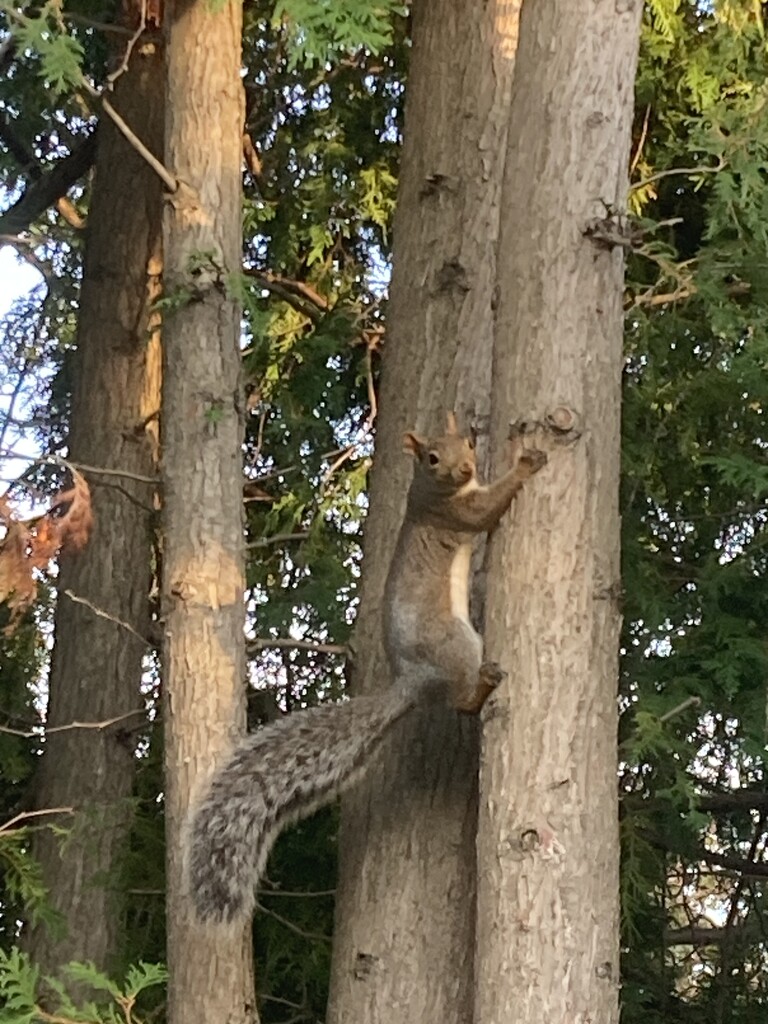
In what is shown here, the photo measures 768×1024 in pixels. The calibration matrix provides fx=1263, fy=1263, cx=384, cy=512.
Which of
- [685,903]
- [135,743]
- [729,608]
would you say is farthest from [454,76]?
[685,903]

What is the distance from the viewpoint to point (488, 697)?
6.14 ft

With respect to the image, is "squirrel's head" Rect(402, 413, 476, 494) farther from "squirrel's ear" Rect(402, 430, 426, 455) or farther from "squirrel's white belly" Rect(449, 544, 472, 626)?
"squirrel's white belly" Rect(449, 544, 472, 626)

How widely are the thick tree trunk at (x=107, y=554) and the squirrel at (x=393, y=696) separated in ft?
→ 2.77

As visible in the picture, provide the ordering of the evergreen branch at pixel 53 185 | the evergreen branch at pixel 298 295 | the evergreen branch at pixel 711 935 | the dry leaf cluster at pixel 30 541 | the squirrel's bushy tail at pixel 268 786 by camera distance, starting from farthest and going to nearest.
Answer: the evergreen branch at pixel 53 185
the evergreen branch at pixel 711 935
the evergreen branch at pixel 298 295
the dry leaf cluster at pixel 30 541
the squirrel's bushy tail at pixel 268 786

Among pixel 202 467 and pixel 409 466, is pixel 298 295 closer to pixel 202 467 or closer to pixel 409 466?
pixel 409 466

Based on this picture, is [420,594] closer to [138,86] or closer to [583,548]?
[583,548]

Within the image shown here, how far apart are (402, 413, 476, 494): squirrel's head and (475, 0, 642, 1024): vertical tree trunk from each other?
6.9 inches

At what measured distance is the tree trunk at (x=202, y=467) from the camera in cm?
209

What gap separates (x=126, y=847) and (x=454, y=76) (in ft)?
5.94

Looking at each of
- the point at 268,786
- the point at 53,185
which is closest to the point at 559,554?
the point at 268,786

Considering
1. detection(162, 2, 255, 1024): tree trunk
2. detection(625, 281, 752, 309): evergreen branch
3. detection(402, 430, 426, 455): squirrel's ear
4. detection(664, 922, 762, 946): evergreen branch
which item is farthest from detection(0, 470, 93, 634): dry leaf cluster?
detection(664, 922, 762, 946): evergreen branch

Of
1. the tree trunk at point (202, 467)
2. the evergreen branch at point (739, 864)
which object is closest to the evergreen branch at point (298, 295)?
the tree trunk at point (202, 467)

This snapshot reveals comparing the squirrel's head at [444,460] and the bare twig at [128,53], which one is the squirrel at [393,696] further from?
the bare twig at [128,53]

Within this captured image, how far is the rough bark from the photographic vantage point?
83.4 inches
